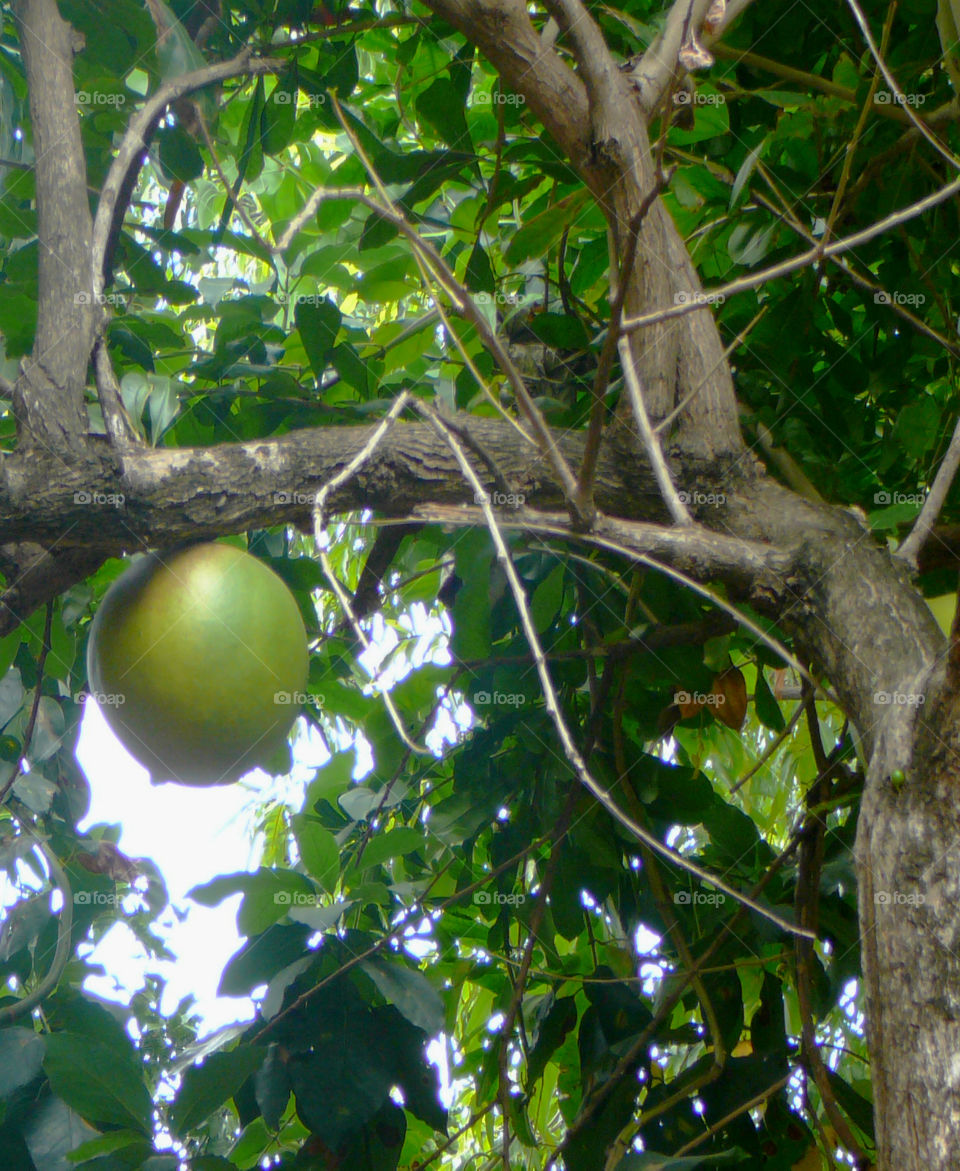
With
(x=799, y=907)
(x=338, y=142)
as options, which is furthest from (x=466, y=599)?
(x=338, y=142)

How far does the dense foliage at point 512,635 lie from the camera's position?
121 cm

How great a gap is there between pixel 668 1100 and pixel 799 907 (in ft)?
0.93

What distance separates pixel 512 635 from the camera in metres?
1.57

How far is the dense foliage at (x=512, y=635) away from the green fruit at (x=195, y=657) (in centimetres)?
13

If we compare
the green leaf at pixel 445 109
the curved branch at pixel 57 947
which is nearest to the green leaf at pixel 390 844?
the curved branch at pixel 57 947

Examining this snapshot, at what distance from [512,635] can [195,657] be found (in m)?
0.65

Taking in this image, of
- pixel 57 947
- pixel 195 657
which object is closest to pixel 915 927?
pixel 195 657

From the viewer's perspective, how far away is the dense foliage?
121cm

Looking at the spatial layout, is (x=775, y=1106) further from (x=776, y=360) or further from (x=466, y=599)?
(x=776, y=360)

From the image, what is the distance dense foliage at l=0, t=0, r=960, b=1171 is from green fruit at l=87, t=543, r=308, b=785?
13cm

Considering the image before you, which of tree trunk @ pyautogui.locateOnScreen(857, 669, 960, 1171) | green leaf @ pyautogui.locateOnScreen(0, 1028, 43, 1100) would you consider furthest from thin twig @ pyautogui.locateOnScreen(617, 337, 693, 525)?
green leaf @ pyautogui.locateOnScreen(0, 1028, 43, 1100)

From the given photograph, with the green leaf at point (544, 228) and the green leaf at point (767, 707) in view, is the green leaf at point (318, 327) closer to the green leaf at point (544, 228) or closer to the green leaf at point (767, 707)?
the green leaf at point (544, 228)

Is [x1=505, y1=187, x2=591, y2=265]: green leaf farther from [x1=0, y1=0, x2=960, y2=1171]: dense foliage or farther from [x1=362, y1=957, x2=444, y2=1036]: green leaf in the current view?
[x1=362, y1=957, x2=444, y2=1036]: green leaf

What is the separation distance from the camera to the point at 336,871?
4.35ft
